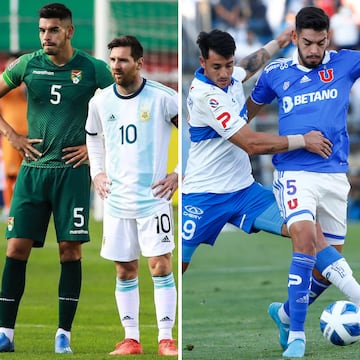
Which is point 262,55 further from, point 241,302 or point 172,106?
point 241,302

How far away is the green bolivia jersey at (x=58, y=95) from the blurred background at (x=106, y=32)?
715cm

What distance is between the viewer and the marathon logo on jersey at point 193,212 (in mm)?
7520

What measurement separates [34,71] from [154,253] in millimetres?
1435

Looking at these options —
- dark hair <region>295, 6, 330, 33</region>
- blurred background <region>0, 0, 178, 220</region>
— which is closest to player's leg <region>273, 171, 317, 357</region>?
dark hair <region>295, 6, 330, 33</region>

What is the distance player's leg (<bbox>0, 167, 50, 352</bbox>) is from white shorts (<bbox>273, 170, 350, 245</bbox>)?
1570 millimetres

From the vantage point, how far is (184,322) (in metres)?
8.86

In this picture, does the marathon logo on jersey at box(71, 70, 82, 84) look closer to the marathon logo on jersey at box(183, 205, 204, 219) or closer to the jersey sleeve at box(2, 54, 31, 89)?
the jersey sleeve at box(2, 54, 31, 89)

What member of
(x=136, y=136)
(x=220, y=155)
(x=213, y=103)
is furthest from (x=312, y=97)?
(x=136, y=136)

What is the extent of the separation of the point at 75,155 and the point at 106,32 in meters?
11.0

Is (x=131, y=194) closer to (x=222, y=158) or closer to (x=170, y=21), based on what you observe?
(x=222, y=158)

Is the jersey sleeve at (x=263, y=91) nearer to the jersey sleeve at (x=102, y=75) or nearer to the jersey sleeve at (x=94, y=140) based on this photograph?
the jersey sleeve at (x=102, y=75)

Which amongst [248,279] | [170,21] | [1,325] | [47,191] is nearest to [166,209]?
[47,191]

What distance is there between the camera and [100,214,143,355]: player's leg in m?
7.30

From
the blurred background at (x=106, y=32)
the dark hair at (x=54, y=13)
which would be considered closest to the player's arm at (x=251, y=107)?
the dark hair at (x=54, y=13)
